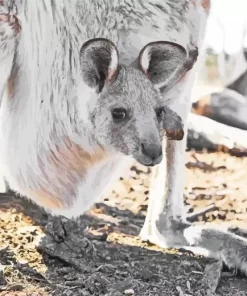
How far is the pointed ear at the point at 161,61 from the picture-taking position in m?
2.91

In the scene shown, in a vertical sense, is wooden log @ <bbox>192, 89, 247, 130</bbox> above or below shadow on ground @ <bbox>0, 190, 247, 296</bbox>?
above

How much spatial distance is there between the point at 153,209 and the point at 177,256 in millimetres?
299

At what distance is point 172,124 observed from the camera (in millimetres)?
3064

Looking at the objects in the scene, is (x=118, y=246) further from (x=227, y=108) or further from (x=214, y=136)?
(x=227, y=108)

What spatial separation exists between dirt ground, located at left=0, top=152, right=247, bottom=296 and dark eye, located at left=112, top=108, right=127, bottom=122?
20.7 inches

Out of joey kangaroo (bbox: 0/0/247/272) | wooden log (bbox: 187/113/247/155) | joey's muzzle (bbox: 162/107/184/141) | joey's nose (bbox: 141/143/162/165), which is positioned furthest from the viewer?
wooden log (bbox: 187/113/247/155)

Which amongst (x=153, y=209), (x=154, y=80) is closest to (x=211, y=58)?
(x=154, y=80)

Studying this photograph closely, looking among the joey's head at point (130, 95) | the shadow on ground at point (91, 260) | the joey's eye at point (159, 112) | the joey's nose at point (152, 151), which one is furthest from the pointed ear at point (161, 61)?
the shadow on ground at point (91, 260)

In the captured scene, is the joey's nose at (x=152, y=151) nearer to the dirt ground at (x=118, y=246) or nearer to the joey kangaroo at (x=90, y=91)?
the joey kangaroo at (x=90, y=91)

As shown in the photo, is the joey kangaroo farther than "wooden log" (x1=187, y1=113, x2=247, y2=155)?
No

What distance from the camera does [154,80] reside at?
2.98m

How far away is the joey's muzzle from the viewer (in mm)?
3047

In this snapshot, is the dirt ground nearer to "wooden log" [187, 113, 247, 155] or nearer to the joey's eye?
"wooden log" [187, 113, 247, 155]

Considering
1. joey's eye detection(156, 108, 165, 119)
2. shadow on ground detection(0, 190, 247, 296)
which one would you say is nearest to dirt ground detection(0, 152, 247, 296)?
shadow on ground detection(0, 190, 247, 296)
